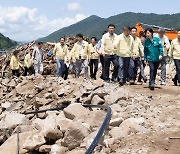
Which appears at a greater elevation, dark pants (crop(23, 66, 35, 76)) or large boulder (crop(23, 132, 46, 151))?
dark pants (crop(23, 66, 35, 76))

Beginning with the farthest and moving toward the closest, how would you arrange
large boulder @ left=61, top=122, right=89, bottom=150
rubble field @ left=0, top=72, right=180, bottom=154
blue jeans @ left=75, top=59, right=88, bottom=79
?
blue jeans @ left=75, top=59, right=88, bottom=79
large boulder @ left=61, top=122, right=89, bottom=150
rubble field @ left=0, top=72, right=180, bottom=154

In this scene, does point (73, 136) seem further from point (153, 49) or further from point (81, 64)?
point (81, 64)

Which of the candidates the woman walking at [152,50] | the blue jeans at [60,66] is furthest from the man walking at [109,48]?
the blue jeans at [60,66]

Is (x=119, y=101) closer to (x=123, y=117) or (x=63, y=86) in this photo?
(x=123, y=117)

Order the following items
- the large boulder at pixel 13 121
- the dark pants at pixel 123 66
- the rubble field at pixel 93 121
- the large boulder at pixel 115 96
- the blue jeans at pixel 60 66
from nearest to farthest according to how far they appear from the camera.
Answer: the rubble field at pixel 93 121 → the large boulder at pixel 115 96 → the large boulder at pixel 13 121 → the dark pants at pixel 123 66 → the blue jeans at pixel 60 66

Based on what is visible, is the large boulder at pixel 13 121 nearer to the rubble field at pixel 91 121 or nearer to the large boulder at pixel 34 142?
the rubble field at pixel 91 121

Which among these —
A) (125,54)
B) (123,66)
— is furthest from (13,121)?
(125,54)

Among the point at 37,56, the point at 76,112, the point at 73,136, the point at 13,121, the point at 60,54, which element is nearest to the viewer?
the point at 73,136

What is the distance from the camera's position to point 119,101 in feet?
29.6

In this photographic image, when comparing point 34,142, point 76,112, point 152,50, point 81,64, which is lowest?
point 34,142

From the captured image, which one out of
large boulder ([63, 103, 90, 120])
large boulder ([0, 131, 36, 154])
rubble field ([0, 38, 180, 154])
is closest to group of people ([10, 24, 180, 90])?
rubble field ([0, 38, 180, 154])

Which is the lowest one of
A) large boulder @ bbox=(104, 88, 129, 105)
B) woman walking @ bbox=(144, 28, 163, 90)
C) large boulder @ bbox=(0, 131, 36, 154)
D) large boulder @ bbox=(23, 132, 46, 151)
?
large boulder @ bbox=(0, 131, 36, 154)

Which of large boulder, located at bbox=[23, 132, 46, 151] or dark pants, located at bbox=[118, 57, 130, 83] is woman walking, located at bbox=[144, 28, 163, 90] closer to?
dark pants, located at bbox=[118, 57, 130, 83]

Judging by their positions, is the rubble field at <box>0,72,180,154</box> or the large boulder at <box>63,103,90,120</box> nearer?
the rubble field at <box>0,72,180,154</box>
